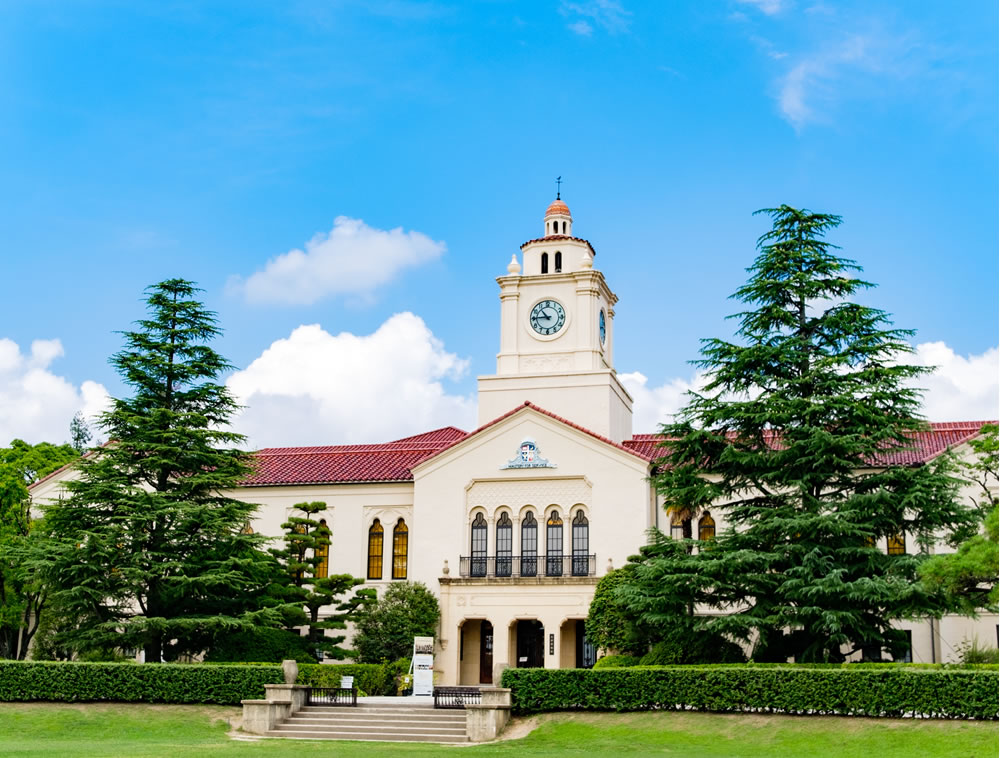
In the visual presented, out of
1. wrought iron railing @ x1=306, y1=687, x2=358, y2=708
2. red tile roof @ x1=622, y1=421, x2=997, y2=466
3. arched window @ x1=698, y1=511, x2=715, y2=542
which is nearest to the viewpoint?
wrought iron railing @ x1=306, y1=687, x2=358, y2=708

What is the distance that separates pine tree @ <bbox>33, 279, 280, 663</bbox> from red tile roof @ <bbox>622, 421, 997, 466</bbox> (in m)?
14.0

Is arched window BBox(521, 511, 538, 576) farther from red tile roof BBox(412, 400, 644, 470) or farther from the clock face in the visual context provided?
the clock face

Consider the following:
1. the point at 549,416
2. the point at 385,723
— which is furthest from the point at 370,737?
the point at 549,416

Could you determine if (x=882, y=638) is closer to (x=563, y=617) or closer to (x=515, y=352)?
(x=563, y=617)

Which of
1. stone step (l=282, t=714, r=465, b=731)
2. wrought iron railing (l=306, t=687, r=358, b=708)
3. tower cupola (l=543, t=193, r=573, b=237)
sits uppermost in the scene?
tower cupola (l=543, t=193, r=573, b=237)

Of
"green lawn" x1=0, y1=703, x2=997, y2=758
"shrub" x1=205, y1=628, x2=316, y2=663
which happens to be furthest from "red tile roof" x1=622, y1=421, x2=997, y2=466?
"shrub" x1=205, y1=628, x2=316, y2=663

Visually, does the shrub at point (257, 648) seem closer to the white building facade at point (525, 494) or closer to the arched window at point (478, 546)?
the white building facade at point (525, 494)

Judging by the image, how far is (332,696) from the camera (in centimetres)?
3125

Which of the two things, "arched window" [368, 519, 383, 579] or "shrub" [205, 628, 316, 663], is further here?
"arched window" [368, 519, 383, 579]

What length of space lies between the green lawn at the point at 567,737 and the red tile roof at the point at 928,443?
11.5 m

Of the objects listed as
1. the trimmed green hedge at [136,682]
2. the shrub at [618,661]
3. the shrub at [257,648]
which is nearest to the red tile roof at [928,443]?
the shrub at [618,661]

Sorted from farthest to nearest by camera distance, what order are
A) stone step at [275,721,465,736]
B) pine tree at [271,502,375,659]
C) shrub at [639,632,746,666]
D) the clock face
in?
the clock face, pine tree at [271,502,375,659], shrub at [639,632,746,666], stone step at [275,721,465,736]

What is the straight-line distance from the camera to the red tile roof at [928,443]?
3784 centimetres

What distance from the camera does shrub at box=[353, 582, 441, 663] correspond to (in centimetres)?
3662
